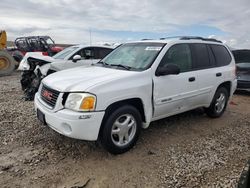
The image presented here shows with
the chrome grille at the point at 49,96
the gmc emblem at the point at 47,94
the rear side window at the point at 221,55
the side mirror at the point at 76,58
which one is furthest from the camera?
the side mirror at the point at 76,58

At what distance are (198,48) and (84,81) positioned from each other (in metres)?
2.62

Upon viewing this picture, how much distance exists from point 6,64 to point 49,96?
9967mm

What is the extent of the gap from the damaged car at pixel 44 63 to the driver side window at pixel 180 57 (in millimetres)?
3664

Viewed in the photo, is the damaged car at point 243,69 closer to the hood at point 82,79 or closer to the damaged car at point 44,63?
the damaged car at point 44,63

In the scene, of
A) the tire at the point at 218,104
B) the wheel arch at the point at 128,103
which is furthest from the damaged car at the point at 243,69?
the wheel arch at the point at 128,103

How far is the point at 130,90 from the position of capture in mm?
3676

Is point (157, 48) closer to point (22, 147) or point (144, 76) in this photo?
point (144, 76)

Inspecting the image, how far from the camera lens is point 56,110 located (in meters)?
3.52

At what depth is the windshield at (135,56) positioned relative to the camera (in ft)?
13.8

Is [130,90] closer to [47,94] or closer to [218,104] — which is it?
[47,94]

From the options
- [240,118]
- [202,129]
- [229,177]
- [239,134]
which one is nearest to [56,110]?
[229,177]

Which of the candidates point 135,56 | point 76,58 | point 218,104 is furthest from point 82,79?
point 76,58

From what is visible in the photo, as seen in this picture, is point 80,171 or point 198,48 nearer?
point 80,171

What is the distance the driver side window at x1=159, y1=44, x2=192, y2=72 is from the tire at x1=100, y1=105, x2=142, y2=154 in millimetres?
1054
